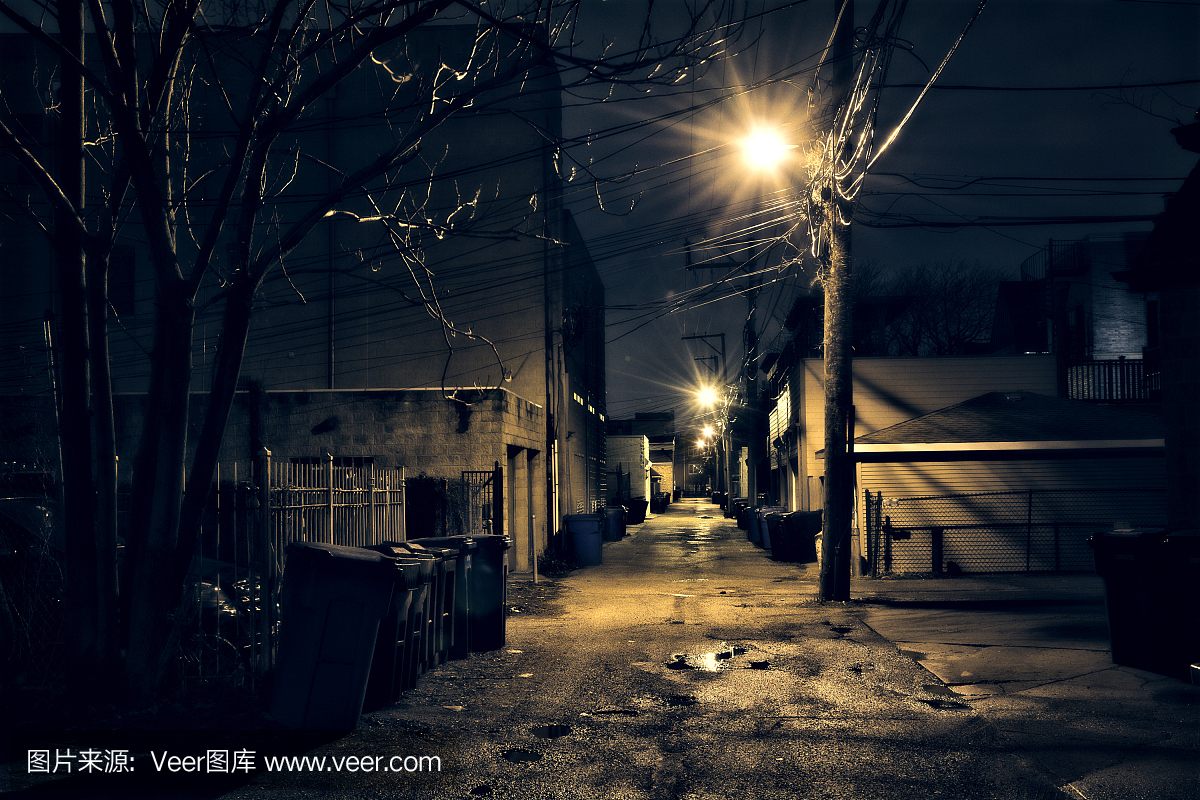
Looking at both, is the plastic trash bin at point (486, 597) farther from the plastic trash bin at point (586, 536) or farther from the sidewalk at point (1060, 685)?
the plastic trash bin at point (586, 536)

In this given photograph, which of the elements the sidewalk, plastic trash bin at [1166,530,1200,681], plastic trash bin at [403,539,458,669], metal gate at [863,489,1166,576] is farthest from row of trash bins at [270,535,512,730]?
metal gate at [863,489,1166,576]

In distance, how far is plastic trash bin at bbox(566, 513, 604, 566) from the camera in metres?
20.0

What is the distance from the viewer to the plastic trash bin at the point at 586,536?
65.6 feet

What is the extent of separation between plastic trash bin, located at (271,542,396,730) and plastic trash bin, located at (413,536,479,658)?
91.9 inches

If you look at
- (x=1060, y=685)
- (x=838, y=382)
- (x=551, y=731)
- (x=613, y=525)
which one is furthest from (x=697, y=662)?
(x=613, y=525)

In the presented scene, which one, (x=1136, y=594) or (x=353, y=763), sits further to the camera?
(x=1136, y=594)

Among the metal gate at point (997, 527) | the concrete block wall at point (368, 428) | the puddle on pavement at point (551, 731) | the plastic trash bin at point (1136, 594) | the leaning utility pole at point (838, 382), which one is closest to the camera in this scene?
the puddle on pavement at point (551, 731)

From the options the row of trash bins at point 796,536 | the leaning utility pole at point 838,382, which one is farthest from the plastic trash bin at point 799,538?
the leaning utility pole at point 838,382

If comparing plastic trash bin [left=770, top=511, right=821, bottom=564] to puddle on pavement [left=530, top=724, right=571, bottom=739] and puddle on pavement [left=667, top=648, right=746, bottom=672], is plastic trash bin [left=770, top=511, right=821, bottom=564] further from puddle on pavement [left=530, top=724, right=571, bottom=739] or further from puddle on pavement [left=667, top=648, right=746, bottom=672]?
puddle on pavement [left=530, top=724, right=571, bottom=739]

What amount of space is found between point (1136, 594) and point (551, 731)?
5489 millimetres

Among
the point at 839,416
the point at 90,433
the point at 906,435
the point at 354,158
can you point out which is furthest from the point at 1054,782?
the point at 354,158

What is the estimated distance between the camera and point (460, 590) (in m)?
8.98

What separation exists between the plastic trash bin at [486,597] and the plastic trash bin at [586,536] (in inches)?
417

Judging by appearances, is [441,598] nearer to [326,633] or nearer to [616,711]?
[326,633]
